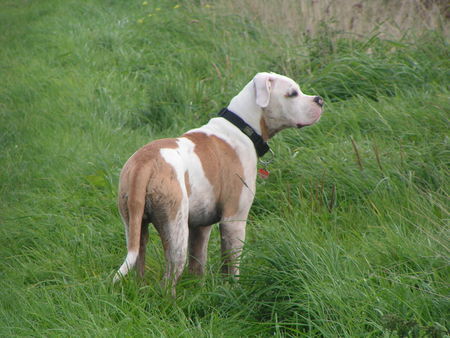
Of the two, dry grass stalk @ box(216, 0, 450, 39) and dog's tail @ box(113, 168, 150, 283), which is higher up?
dog's tail @ box(113, 168, 150, 283)

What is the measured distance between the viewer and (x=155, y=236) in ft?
13.8

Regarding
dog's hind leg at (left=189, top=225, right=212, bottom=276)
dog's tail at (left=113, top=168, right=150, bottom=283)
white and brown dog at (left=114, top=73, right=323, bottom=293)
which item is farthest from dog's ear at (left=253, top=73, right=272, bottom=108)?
dog's tail at (left=113, top=168, right=150, bottom=283)

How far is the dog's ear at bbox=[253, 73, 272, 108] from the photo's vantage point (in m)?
3.78

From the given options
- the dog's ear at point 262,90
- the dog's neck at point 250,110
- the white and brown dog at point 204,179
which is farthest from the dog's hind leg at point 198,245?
the dog's ear at point 262,90

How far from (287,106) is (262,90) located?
0.21 metres

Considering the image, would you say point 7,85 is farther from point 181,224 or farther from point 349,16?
point 181,224

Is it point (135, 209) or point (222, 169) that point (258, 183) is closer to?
point (222, 169)

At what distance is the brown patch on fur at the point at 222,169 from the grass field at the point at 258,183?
0.25 meters

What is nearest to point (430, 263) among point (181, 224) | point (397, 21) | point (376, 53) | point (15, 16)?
point (181, 224)

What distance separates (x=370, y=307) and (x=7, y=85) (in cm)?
617

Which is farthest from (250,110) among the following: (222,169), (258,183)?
(258,183)

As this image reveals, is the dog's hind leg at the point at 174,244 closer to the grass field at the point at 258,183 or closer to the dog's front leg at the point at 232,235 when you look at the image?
the grass field at the point at 258,183

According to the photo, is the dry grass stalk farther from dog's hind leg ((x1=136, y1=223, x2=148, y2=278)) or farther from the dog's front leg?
dog's hind leg ((x1=136, y1=223, x2=148, y2=278))

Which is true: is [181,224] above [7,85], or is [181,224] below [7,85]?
above
